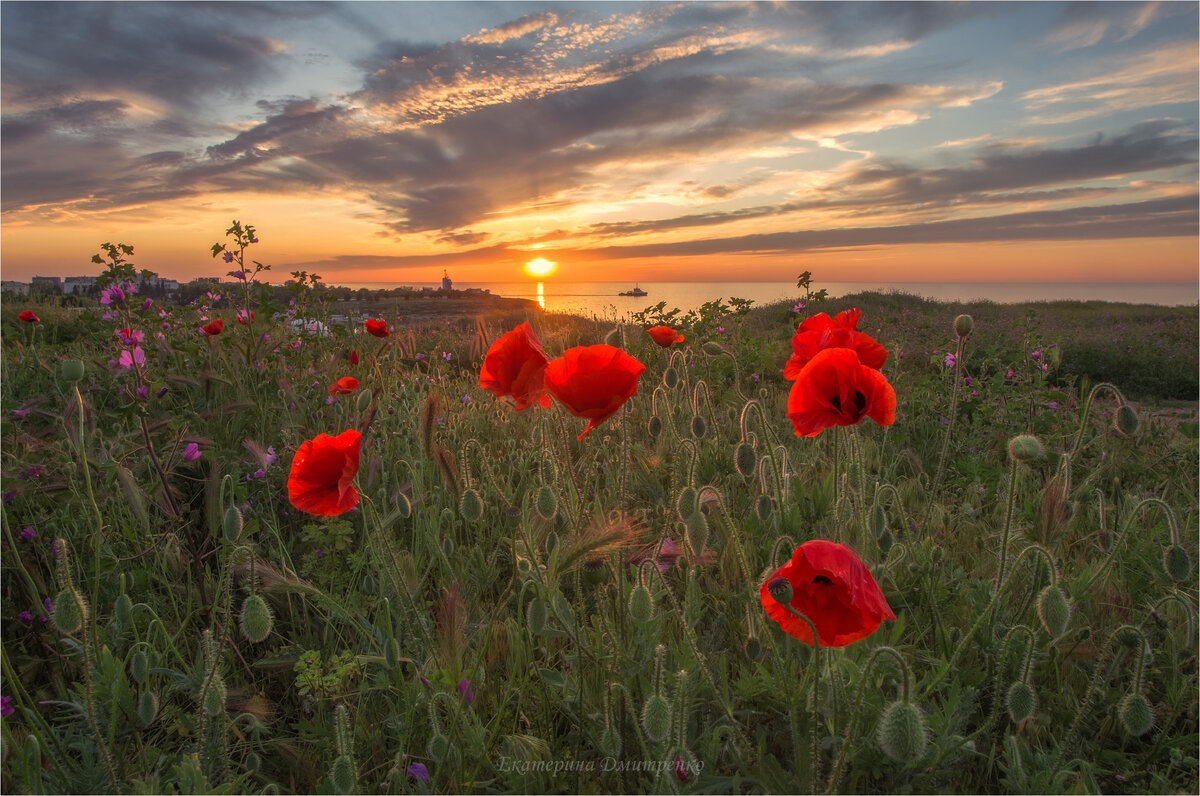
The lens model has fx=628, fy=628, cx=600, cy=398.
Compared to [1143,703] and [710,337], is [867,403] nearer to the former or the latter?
[1143,703]

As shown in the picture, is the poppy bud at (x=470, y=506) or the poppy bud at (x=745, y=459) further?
the poppy bud at (x=745, y=459)

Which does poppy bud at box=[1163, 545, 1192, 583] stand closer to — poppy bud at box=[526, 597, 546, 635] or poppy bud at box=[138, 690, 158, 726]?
poppy bud at box=[526, 597, 546, 635]

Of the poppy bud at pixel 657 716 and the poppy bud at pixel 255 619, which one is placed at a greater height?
the poppy bud at pixel 255 619

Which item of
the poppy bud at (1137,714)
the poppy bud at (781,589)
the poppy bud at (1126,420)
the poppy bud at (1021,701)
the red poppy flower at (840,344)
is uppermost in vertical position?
the red poppy flower at (840,344)

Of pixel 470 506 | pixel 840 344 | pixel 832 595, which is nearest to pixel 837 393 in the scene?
pixel 840 344

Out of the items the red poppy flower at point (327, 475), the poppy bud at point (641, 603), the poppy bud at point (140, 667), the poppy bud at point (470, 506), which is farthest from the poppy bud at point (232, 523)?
the poppy bud at point (641, 603)

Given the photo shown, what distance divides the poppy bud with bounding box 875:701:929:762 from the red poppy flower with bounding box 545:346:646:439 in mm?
879

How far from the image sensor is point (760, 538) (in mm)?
2564

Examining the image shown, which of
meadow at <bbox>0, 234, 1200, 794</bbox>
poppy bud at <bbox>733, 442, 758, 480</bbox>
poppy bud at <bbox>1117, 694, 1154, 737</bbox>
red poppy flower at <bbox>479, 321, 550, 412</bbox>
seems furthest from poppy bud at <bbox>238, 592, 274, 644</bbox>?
poppy bud at <bbox>1117, 694, 1154, 737</bbox>

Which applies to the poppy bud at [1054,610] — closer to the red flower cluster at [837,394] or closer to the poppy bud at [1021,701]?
the poppy bud at [1021,701]

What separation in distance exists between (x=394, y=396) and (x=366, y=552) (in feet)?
4.23

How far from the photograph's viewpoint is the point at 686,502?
1.65m

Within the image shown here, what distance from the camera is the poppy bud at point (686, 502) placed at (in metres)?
1.65

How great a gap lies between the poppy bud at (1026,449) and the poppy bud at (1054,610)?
298mm
